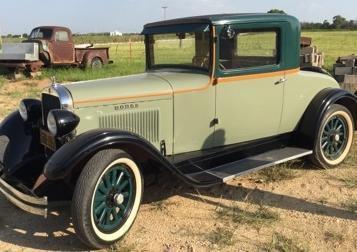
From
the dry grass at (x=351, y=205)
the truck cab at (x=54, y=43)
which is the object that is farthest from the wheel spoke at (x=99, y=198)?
the truck cab at (x=54, y=43)

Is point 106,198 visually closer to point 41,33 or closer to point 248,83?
point 248,83

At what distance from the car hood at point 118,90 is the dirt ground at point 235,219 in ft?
2.65

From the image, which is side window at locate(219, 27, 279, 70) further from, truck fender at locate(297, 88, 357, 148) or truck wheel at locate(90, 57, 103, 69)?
truck wheel at locate(90, 57, 103, 69)

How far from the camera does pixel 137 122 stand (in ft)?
14.1

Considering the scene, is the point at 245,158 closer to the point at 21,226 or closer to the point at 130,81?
the point at 130,81

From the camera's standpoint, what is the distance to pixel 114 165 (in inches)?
146

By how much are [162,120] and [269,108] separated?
4.24 ft

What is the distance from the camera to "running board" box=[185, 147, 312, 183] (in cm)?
439

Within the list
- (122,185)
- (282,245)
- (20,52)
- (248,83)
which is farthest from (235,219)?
(20,52)

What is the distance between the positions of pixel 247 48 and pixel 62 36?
1337cm

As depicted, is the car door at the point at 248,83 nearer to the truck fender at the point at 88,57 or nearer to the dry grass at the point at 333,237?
the dry grass at the point at 333,237

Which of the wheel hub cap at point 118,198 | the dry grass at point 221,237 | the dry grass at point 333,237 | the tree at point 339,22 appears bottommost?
the dry grass at point 221,237

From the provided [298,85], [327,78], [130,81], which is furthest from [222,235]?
[327,78]

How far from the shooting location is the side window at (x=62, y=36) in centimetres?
1690
